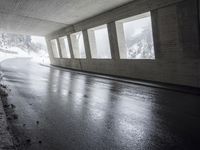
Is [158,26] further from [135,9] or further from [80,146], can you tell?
[80,146]

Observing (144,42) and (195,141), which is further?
(144,42)

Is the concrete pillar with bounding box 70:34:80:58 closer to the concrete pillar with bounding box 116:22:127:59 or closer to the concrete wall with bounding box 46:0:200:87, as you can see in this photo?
the concrete wall with bounding box 46:0:200:87

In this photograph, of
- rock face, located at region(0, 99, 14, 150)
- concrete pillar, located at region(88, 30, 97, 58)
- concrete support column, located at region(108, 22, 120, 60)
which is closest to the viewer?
rock face, located at region(0, 99, 14, 150)

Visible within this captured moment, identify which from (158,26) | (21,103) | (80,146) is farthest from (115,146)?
(158,26)

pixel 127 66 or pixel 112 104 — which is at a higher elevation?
pixel 127 66

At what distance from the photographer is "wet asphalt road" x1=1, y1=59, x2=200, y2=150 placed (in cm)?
383

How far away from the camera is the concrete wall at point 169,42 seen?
7523mm

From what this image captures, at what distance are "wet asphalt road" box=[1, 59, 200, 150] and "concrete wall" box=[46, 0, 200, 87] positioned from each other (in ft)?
4.40

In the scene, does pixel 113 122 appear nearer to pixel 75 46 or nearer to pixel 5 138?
pixel 5 138

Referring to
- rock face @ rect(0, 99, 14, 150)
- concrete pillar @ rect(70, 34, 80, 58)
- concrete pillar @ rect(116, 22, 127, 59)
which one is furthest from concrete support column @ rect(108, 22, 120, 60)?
rock face @ rect(0, 99, 14, 150)

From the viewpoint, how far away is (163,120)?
190 inches

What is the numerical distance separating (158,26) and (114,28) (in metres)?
3.55

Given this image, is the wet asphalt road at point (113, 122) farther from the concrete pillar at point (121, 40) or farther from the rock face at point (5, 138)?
the concrete pillar at point (121, 40)

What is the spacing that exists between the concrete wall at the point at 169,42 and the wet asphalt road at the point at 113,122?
134 cm
